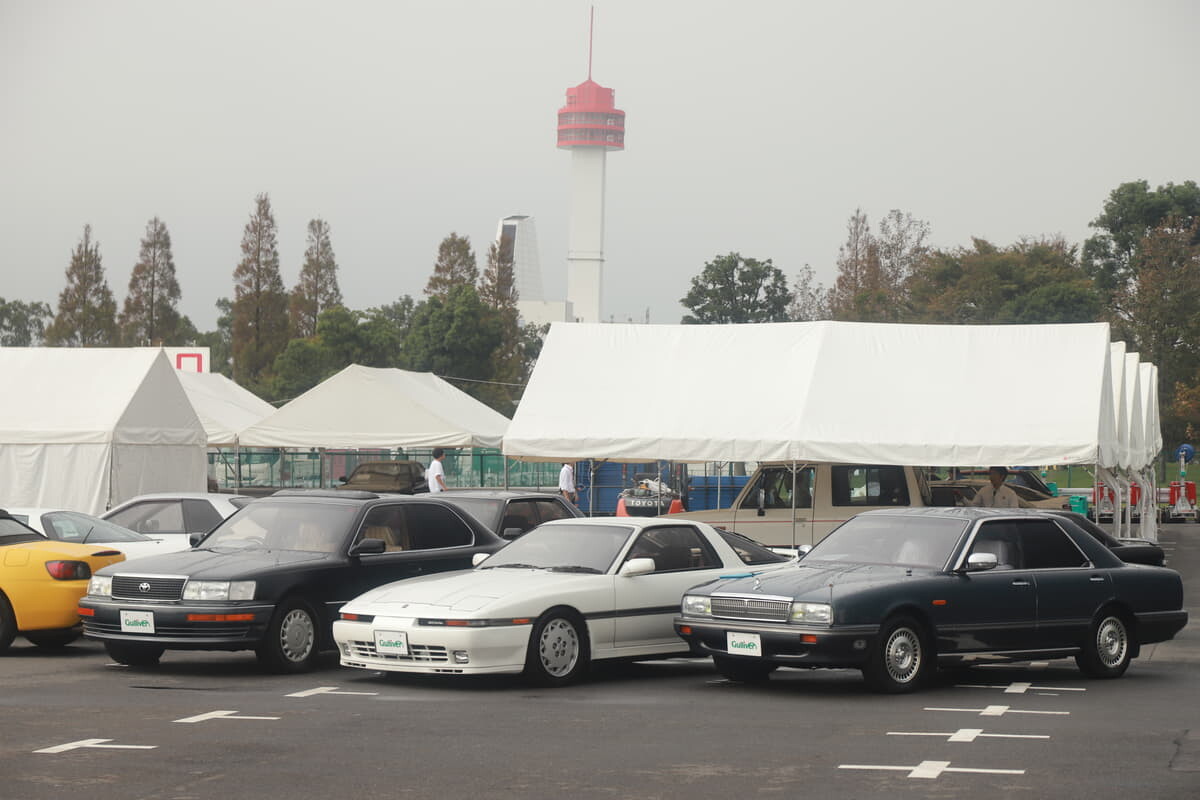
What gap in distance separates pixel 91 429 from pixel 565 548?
1648 cm

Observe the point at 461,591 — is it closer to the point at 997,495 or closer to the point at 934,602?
the point at 934,602

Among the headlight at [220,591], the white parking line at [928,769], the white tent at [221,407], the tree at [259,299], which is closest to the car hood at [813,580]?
the white parking line at [928,769]

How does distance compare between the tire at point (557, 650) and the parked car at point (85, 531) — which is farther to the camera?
the parked car at point (85, 531)

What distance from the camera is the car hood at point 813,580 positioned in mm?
11516

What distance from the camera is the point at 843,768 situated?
8414mm

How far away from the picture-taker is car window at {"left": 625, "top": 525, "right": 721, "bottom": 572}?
13.0 metres

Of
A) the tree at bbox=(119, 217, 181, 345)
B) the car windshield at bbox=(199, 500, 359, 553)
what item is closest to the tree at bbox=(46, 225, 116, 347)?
the tree at bbox=(119, 217, 181, 345)

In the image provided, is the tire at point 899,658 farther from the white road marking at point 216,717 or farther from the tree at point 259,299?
the tree at point 259,299

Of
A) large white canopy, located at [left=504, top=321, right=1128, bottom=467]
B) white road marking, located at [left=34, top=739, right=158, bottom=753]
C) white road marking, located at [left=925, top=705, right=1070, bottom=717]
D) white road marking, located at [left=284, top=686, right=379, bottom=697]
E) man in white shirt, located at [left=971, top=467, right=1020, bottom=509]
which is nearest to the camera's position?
white road marking, located at [left=34, top=739, right=158, bottom=753]

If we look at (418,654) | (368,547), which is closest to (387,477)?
(368,547)

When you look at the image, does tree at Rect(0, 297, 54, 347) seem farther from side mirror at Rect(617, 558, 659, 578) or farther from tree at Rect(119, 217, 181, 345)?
side mirror at Rect(617, 558, 659, 578)

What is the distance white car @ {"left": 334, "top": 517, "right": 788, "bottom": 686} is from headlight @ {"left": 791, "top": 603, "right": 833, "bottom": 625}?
150 cm

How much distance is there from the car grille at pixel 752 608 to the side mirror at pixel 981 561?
152 centimetres

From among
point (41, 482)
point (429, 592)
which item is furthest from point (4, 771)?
point (41, 482)
